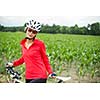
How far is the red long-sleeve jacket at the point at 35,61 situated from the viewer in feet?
14.4

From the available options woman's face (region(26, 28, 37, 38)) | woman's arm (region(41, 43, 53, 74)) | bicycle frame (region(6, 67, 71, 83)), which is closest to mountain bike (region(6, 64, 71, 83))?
bicycle frame (region(6, 67, 71, 83))

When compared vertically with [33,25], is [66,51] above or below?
below

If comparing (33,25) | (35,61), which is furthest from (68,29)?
(35,61)

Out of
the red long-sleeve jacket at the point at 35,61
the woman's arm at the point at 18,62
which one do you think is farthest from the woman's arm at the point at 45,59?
the woman's arm at the point at 18,62

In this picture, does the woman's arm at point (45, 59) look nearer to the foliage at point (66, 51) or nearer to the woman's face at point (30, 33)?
the foliage at point (66, 51)

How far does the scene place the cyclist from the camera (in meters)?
4.40

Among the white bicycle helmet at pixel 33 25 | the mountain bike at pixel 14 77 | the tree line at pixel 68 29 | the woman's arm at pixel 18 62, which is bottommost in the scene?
the mountain bike at pixel 14 77

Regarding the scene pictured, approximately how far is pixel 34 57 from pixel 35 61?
0.05 meters

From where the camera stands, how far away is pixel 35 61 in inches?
174

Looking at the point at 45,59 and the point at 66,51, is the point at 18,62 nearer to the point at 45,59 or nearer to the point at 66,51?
the point at 45,59

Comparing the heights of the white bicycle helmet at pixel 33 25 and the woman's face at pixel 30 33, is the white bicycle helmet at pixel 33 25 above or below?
above

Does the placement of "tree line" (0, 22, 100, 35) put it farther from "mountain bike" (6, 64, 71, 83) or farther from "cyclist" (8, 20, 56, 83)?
"mountain bike" (6, 64, 71, 83)
